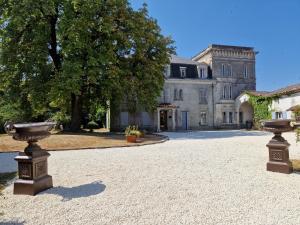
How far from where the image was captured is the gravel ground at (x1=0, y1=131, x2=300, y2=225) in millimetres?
3844

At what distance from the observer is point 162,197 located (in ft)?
15.5

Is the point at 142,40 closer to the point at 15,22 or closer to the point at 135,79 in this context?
the point at 135,79

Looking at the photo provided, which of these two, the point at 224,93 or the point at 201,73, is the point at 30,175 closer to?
the point at 201,73

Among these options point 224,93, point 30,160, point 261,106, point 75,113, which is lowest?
point 30,160

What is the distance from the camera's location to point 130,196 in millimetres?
4824

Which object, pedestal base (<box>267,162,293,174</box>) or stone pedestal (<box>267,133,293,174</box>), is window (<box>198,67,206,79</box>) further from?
pedestal base (<box>267,162,293,174</box>)

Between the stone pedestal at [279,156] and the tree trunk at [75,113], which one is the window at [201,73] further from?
the stone pedestal at [279,156]

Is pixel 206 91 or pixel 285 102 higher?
pixel 206 91

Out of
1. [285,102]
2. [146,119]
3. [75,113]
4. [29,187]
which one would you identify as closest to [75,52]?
[75,113]

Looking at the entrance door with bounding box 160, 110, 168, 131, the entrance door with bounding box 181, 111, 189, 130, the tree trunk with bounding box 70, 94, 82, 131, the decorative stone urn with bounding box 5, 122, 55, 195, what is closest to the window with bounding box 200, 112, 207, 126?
the entrance door with bounding box 181, 111, 189, 130

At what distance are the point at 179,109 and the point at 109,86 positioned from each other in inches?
478

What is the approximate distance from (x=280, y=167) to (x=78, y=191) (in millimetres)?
4585

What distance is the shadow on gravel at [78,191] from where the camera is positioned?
195 inches

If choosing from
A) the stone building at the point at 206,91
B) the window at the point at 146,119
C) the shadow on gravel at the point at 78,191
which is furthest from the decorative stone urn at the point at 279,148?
the window at the point at 146,119
